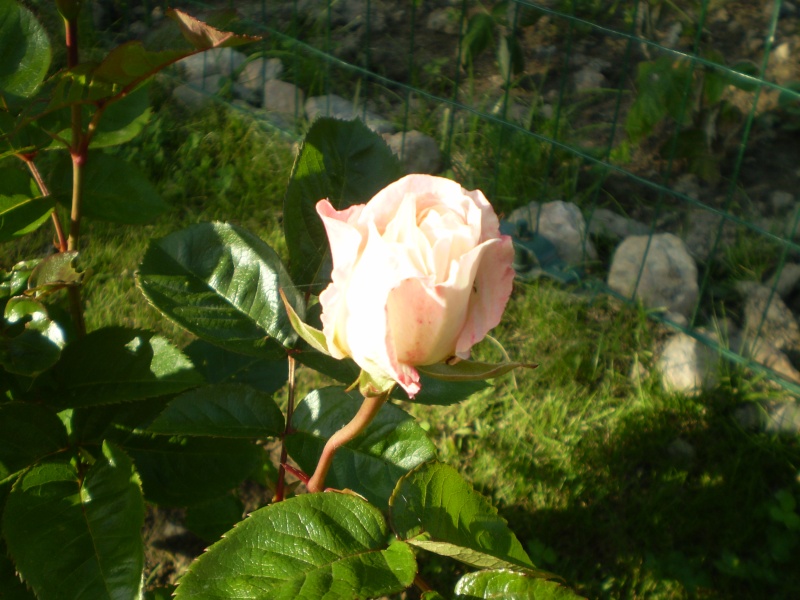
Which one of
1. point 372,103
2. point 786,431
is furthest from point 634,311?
point 372,103

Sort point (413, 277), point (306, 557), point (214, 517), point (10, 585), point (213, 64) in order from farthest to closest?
1. point (213, 64)
2. point (214, 517)
3. point (10, 585)
4. point (306, 557)
5. point (413, 277)

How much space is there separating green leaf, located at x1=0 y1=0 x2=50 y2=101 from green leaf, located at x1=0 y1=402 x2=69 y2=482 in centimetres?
35

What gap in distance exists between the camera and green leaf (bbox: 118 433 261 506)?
1036 millimetres

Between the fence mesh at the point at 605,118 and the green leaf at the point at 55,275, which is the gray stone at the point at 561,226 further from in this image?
the green leaf at the point at 55,275

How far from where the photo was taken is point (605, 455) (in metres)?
2.16

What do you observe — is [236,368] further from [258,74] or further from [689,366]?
[258,74]

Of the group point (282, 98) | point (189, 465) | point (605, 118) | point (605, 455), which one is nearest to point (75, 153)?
point (189, 465)

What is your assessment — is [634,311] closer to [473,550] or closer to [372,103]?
[372,103]

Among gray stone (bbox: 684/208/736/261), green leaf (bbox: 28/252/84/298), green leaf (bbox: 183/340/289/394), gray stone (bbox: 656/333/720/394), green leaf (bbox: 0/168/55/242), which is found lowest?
gray stone (bbox: 656/333/720/394)

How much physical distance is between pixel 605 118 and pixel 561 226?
27.2 inches

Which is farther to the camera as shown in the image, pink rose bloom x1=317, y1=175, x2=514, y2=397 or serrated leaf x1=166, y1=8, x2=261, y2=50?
serrated leaf x1=166, y1=8, x2=261, y2=50

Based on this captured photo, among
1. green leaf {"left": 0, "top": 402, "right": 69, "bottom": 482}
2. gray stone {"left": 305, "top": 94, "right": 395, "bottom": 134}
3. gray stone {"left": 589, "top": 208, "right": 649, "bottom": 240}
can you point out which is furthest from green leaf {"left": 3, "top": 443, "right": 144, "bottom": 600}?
gray stone {"left": 305, "top": 94, "right": 395, "bottom": 134}

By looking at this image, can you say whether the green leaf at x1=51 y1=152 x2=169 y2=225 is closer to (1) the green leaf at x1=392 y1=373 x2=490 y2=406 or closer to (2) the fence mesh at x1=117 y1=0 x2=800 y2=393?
(1) the green leaf at x1=392 y1=373 x2=490 y2=406

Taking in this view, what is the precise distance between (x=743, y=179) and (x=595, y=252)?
65cm
